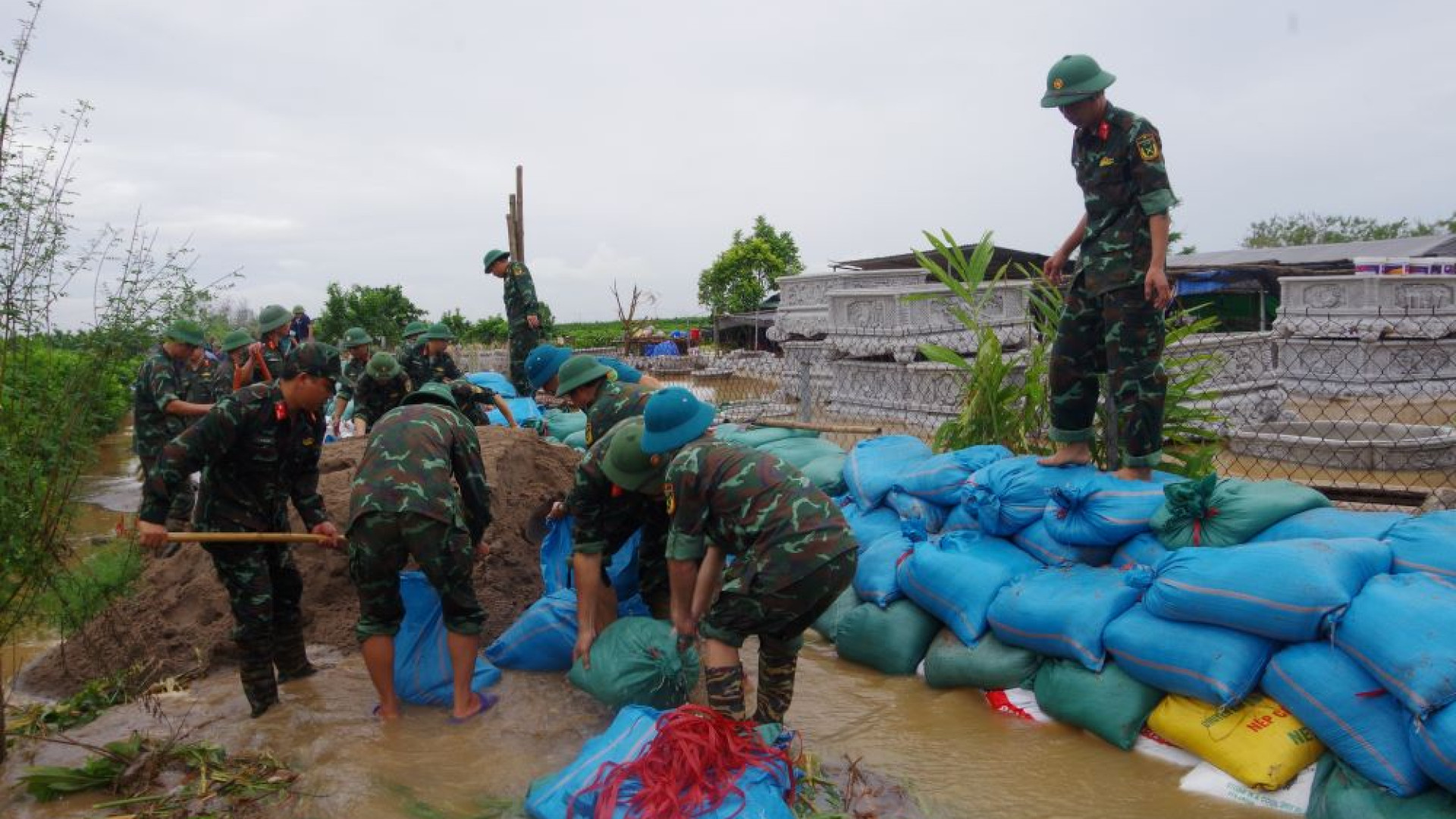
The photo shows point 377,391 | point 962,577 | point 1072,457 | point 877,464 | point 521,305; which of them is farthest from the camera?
point 521,305

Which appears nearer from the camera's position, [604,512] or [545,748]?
[545,748]

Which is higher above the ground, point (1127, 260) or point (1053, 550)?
point (1127, 260)

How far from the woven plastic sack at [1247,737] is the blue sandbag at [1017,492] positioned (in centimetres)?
91

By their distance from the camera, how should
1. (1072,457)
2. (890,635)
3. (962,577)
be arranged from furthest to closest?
(1072,457) < (890,635) < (962,577)

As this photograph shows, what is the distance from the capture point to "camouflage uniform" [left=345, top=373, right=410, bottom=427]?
19.5 feet

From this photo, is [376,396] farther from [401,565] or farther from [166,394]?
[401,565]

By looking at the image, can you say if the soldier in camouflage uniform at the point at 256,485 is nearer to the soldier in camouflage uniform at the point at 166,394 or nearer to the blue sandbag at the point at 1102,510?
the soldier in camouflage uniform at the point at 166,394

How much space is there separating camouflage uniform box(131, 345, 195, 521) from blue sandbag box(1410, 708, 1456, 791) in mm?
5645

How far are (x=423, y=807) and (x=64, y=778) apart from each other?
1018mm

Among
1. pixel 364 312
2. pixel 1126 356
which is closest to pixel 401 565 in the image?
pixel 1126 356

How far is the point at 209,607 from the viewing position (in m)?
4.07

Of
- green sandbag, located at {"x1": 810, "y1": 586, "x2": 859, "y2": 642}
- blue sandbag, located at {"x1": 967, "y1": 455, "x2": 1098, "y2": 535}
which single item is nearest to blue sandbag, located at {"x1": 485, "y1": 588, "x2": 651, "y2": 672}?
green sandbag, located at {"x1": 810, "y1": 586, "x2": 859, "y2": 642}

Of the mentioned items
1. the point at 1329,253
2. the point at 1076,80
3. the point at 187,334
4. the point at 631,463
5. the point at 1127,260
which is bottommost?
the point at 631,463

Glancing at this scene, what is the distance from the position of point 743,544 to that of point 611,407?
1168 mm
